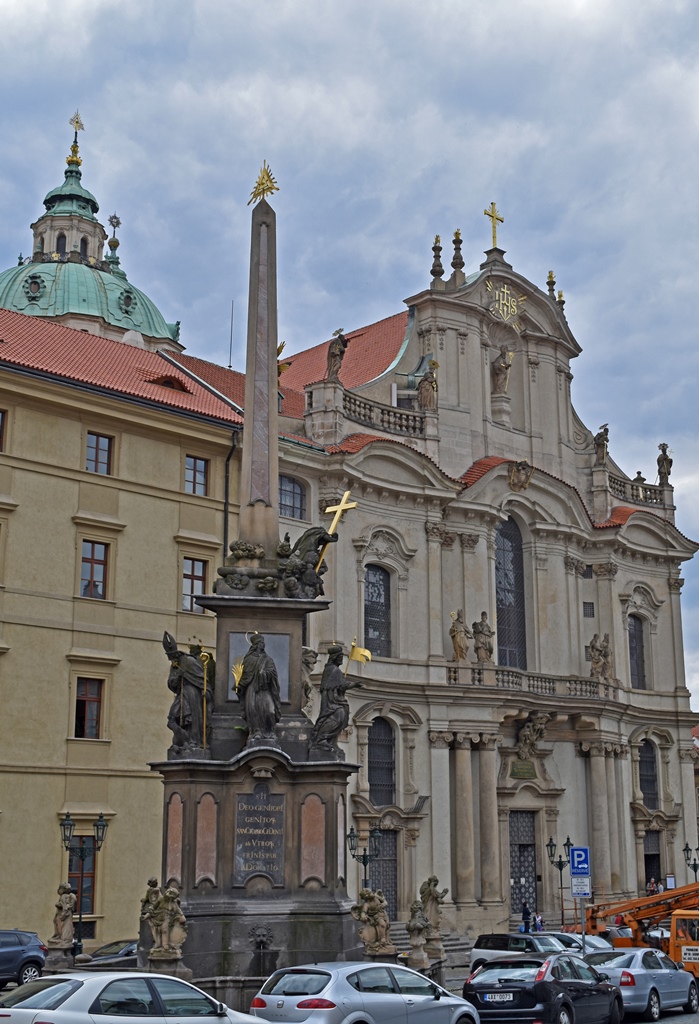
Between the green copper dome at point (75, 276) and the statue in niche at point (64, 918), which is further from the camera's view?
the green copper dome at point (75, 276)

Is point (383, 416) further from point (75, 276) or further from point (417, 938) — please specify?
point (75, 276)

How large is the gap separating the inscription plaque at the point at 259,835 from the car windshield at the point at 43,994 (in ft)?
19.9

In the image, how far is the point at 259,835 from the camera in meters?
18.4

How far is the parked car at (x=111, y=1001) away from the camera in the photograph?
38.3 ft

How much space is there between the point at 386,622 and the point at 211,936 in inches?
856

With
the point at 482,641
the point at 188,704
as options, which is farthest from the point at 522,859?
the point at 188,704

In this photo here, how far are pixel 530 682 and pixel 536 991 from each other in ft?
79.9

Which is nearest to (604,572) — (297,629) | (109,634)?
(109,634)

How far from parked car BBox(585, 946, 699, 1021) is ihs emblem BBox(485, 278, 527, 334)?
26.1 meters

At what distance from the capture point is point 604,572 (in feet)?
153

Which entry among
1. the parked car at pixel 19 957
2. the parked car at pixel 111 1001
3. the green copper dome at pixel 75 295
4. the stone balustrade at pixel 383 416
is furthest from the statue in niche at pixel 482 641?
the parked car at pixel 111 1001

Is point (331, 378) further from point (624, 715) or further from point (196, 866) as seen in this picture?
point (196, 866)

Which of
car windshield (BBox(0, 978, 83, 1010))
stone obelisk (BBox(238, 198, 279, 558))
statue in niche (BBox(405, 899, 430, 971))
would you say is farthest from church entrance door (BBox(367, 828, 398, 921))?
car windshield (BBox(0, 978, 83, 1010))

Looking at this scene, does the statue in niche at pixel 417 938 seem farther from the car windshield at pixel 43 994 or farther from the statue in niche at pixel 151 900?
the car windshield at pixel 43 994
